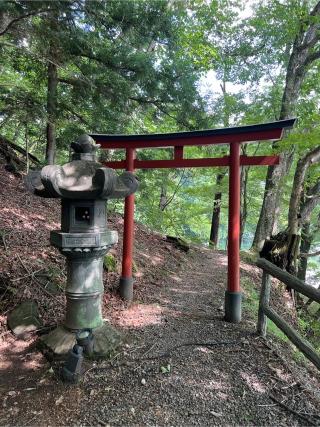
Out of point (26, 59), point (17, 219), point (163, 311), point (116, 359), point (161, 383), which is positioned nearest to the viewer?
point (161, 383)

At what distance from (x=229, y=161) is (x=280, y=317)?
2.34m

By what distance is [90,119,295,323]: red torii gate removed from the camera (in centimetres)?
427

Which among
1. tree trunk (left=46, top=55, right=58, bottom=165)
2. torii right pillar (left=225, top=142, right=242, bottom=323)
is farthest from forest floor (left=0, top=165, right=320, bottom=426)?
tree trunk (left=46, top=55, right=58, bottom=165)

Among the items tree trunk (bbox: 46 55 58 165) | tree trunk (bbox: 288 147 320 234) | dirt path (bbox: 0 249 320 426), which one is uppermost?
tree trunk (bbox: 46 55 58 165)

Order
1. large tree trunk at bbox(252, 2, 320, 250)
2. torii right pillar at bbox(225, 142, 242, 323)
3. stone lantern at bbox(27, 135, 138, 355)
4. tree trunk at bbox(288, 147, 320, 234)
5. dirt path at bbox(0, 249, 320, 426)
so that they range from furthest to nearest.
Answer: large tree trunk at bbox(252, 2, 320, 250), tree trunk at bbox(288, 147, 320, 234), torii right pillar at bbox(225, 142, 242, 323), stone lantern at bbox(27, 135, 138, 355), dirt path at bbox(0, 249, 320, 426)

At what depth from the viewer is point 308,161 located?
20.0 ft

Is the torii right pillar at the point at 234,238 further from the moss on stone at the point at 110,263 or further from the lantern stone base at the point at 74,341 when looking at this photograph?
the moss on stone at the point at 110,263

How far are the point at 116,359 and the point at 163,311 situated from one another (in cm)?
162

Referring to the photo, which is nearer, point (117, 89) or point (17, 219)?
point (17, 219)

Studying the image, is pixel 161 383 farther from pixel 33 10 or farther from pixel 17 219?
pixel 33 10

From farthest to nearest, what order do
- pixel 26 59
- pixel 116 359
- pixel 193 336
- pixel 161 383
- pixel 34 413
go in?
1. pixel 26 59
2. pixel 193 336
3. pixel 116 359
4. pixel 161 383
5. pixel 34 413

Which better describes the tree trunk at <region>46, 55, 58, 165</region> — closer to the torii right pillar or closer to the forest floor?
the forest floor

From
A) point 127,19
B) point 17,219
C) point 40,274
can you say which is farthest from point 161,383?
point 127,19

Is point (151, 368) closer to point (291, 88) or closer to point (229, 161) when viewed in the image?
point (229, 161)
